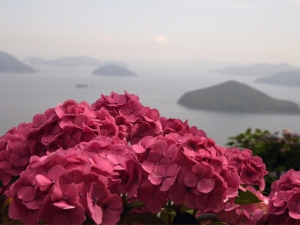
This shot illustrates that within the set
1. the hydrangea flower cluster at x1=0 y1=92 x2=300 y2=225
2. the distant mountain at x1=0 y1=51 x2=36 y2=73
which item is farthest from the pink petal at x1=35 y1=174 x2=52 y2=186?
the distant mountain at x1=0 y1=51 x2=36 y2=73

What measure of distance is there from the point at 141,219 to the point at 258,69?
2757 mm

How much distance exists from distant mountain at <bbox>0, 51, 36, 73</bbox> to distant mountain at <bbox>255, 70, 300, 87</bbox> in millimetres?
1961

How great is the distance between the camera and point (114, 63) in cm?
273

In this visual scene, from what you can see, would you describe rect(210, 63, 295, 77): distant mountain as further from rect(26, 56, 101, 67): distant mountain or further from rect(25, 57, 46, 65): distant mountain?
rect(25, 57, 46, 65): distant mountain

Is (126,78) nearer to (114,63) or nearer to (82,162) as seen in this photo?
(114,63)

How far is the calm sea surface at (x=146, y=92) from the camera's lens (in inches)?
90.4

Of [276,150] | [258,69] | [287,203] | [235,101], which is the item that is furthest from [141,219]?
[258,69]

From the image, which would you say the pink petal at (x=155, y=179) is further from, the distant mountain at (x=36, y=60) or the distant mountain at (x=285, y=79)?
the distant mountain at (x=285, y=79)

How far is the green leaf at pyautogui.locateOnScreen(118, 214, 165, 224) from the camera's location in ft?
1.87

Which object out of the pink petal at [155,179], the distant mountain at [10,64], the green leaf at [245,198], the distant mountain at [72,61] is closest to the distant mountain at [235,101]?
the distant mountain at [72,61]

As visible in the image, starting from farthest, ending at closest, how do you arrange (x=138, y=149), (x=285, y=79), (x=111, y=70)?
(x=285, y=79), (x=111, y=70), (x=138, y=149)

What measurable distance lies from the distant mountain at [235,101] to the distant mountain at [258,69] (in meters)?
0.26

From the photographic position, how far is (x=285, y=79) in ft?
10.2

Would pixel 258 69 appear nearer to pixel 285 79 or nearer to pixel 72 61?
pixel 285 79
